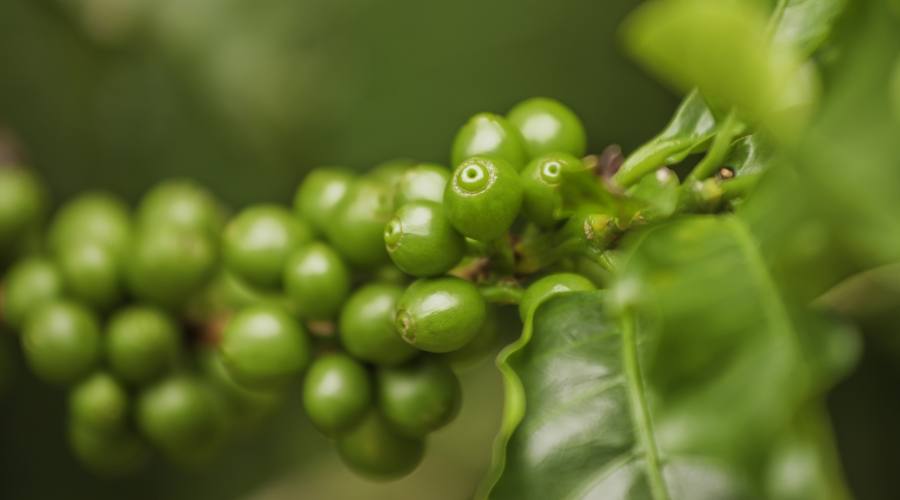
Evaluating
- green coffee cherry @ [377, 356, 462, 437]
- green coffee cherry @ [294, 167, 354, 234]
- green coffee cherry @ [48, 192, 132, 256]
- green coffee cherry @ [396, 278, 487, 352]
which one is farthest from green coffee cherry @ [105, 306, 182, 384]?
green coffee cherry @ [396, 278, 487, 352]

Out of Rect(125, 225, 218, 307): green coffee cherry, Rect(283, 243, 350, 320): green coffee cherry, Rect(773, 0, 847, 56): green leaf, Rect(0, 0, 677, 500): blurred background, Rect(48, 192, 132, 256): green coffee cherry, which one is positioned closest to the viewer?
Rect(773, 0, 847, 56): green leaf

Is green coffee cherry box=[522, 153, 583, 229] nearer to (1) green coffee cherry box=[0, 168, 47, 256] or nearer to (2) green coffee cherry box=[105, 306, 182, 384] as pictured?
(2) green coffee cherry box=[105, 306, 182, 384]

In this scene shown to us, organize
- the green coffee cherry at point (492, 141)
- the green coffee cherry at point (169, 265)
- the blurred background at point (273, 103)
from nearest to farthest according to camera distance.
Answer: the green coffee cherry at point (492, 141)
the green coffee cherry at point (169, 265)
the blurred background at point (273, 103)

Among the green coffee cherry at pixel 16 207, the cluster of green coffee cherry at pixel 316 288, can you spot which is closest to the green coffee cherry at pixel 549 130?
the cluster of green coffee cherry at pixel 316 288

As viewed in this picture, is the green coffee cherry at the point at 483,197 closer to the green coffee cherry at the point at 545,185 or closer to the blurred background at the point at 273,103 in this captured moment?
the green coffee cherry at the point at 545,185

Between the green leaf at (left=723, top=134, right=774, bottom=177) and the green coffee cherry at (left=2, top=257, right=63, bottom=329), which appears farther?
the green coffee cherry at (left=2, top=257, right=63, bottom=329)

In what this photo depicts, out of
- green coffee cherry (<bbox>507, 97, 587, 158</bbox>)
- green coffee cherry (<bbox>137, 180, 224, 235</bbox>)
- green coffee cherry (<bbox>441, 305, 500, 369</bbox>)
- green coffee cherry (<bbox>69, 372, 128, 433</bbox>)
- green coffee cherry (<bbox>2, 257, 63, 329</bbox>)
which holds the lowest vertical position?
green coffee cherry (<bbox>441, 305, 500, 369</bbox>)

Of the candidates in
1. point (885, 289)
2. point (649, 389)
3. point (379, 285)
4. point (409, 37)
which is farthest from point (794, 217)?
point (409, 37)

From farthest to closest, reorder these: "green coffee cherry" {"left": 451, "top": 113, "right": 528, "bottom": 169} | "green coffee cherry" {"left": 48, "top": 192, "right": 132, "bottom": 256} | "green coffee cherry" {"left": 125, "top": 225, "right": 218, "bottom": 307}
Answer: "green coffee cherry" {"left": 48, "top": 192, "right": 132, "bottom": 256}
"green coffee cherry" {"left": 125, "top": 225, "right": 218, "bottom": 307}
"green coffee cherry" {"left": 451, "top": 113, "right": 528, "bottom": 169}

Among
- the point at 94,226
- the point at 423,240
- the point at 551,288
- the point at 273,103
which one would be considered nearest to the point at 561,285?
the point at 551,288
